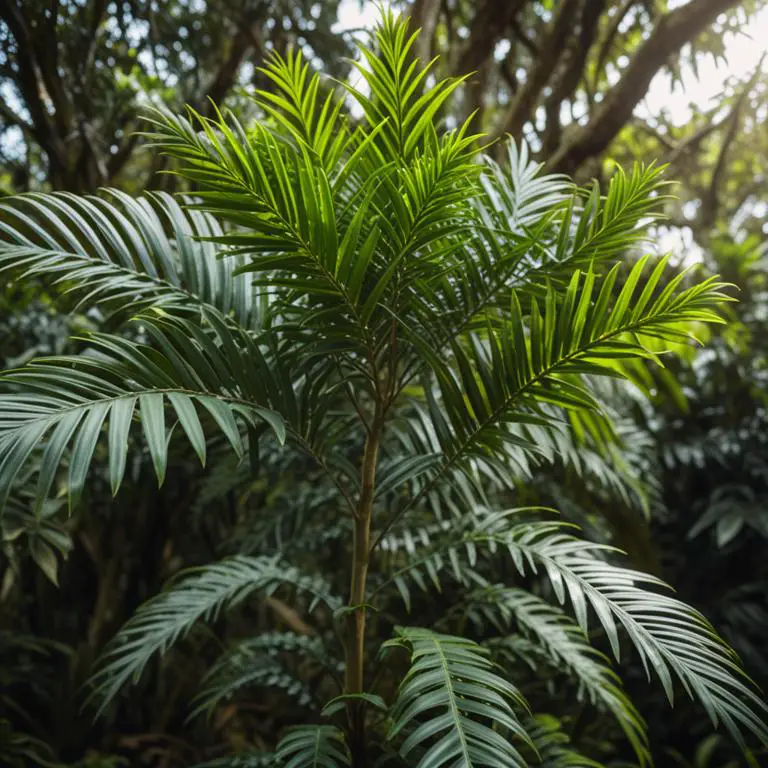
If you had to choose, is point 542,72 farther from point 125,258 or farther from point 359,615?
point 359,615

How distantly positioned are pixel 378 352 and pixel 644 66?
173cm

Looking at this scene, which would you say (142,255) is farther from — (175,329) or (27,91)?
(27,91)

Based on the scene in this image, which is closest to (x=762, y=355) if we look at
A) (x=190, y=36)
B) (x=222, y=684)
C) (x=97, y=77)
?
(x=222, y=684)

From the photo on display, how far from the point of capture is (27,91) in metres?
2.37

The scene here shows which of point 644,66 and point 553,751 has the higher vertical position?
point 644,66

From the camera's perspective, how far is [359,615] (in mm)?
1180

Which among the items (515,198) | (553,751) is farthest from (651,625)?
(515,198)

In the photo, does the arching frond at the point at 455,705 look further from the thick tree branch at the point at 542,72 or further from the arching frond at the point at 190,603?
the thick tree branch at the point at 542,72

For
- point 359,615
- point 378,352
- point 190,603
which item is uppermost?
point 378,352

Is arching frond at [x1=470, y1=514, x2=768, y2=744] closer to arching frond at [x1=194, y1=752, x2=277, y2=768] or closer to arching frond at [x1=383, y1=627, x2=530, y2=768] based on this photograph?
arching frond at [x1=383, y1=627, x2=530, y2=768]

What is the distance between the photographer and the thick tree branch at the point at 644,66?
2.21 m

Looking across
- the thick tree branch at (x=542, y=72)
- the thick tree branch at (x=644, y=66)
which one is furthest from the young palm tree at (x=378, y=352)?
the thick tree branch at (x=542, y=72)

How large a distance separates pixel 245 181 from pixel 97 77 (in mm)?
2325

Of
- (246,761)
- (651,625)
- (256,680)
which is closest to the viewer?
(651,625)
